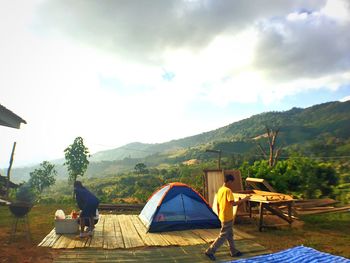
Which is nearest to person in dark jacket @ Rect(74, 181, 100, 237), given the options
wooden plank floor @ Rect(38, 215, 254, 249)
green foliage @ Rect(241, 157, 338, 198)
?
wooden plank floor @ Rect(38, 215, 254, 249)

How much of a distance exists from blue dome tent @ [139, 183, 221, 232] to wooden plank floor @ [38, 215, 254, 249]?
0.27m

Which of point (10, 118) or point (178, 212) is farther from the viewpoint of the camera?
point (10, 118)

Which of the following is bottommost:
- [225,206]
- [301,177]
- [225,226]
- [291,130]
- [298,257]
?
[298,257]

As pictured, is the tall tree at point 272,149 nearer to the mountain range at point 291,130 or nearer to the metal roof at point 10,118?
the metal roof at point 10,118

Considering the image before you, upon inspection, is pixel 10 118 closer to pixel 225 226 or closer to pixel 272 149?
pixel 225 226

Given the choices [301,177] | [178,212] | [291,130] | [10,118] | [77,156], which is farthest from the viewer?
[291,130]

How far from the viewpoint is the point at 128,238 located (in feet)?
30.8

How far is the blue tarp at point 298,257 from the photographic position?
7133 millimetres

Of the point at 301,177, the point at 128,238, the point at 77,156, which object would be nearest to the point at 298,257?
the point at 128,238

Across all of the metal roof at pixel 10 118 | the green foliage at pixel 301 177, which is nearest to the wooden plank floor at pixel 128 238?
the metal roof at pixel 10 118

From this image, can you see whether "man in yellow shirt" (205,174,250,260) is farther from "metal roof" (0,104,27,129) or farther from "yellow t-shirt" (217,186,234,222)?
"metal roof" (0,104,27,129)

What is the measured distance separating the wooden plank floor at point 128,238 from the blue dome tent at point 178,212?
0.27 meters

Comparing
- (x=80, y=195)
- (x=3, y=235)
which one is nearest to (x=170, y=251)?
(x=80, y=195)

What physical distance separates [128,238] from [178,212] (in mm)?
2094
